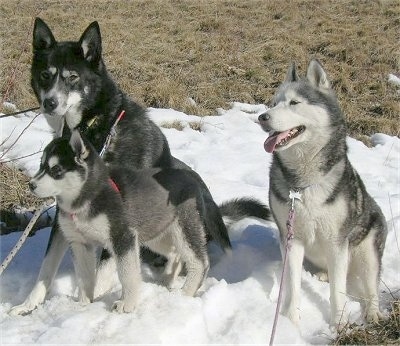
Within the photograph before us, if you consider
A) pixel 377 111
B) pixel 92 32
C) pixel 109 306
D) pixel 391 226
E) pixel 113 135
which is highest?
pixel 92 32

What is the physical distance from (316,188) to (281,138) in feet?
1.48

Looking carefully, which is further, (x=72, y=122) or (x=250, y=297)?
(x=72, y=122)

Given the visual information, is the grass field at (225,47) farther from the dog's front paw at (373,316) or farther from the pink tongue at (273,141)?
the pink tongue at (273,141)

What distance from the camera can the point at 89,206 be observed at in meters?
3.68

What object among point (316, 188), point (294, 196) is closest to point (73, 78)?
point (294, 196)

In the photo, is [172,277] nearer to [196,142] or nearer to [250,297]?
[250,297]

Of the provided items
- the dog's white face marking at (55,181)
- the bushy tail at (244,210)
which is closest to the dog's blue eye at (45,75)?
the dog's white face marking at (55,181)

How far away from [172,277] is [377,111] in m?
5.96

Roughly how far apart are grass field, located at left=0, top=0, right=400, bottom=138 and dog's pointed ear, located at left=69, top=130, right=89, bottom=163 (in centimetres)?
497

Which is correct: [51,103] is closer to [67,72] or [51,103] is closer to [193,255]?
[67,72]

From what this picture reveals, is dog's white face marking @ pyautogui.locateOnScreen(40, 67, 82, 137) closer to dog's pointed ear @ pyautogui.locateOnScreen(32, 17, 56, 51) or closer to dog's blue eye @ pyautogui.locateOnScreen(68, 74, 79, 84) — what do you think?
dog's blue eye @ pyautogui.locateOnScreen(68, 74, 79, 84)

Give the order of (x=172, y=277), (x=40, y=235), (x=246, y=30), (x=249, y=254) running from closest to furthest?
1. (x=172, y=277)
2. (x=249, y=254)
3. (x=40, y=235)
4. (x=246, y=30)

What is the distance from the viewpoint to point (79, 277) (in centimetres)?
395

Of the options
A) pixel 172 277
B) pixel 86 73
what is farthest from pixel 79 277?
pixel 86 73
